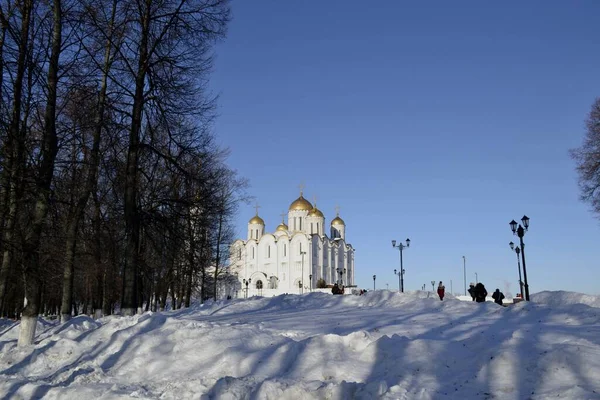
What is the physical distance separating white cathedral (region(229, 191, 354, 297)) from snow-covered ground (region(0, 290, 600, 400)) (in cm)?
6084

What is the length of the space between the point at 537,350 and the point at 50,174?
401 inches

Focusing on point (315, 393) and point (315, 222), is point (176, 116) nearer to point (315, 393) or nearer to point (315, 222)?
point (315, 393)

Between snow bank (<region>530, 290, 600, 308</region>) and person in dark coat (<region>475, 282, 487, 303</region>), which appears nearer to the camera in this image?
snow bank (<region>530, 290, 600, 308</region>)

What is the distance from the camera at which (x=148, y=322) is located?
11.0m

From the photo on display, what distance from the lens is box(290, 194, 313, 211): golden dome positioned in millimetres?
76875

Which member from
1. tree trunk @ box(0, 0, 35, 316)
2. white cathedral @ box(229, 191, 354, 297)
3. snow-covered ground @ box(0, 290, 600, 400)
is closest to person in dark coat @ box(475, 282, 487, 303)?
snow-covered ground @ box(0, 290, 600, 400)

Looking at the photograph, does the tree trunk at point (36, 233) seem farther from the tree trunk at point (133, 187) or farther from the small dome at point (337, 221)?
the small dome at point (337, 221)

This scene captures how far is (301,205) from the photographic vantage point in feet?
A: 253

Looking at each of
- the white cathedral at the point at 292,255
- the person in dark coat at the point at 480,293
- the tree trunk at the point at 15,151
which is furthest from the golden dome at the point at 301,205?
the tree trunk at the point at 15,151

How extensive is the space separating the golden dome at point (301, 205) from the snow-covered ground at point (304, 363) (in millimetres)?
64172

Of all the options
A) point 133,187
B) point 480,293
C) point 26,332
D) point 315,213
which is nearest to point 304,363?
point 26,332

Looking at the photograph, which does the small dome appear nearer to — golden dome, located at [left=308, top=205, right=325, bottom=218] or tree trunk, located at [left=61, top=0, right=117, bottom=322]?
golden dome, located at [left=308, top=205, right=325, bottom=218]

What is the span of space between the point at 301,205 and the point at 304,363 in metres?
69.5

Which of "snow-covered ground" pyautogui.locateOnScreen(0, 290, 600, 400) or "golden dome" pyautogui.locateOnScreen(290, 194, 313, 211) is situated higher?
"golden dome" pyautogui.locateOnScreen(290, 194, 313, 211)
